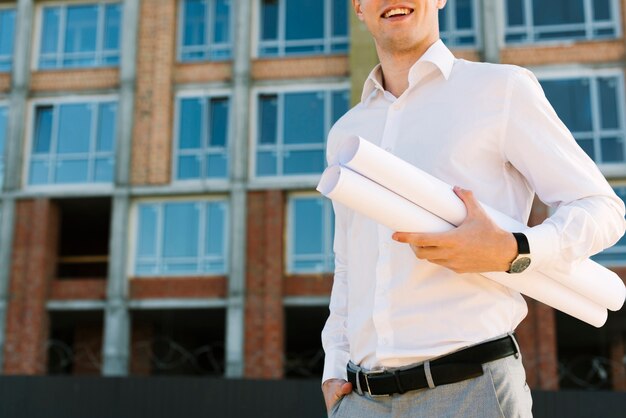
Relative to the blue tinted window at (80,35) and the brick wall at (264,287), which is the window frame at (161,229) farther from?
the blue tinted window at (80,35)

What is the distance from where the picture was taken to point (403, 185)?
1807mm

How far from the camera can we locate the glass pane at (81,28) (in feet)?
78.1

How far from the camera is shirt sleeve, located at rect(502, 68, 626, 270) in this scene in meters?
1.89

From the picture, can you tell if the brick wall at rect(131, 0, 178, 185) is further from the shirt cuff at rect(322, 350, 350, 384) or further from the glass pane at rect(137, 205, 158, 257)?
the shirt cuff at rect(322, 350, 350, 384)

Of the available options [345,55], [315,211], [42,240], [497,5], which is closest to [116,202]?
[42,240]

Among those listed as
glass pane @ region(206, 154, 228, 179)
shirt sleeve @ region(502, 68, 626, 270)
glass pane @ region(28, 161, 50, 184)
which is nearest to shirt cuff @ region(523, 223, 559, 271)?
shirt sleeve @ region(502, 68, 626, 270)

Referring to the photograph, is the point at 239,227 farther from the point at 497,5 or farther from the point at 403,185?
the point at 403,185

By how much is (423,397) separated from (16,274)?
865 inches

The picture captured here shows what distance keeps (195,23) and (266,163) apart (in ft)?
15.9

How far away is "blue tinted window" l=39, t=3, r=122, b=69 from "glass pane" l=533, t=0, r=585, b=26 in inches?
471

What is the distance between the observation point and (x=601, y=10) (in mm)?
21828

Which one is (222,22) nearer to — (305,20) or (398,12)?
(305,20)

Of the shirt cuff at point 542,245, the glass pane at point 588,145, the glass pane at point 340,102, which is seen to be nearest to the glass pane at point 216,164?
the glass pane at point 340,102

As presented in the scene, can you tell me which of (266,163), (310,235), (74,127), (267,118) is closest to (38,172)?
(74,127)
